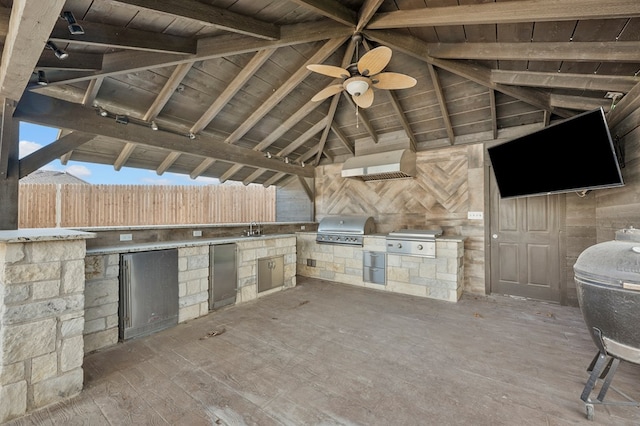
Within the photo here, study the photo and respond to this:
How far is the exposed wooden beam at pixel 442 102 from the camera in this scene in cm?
343

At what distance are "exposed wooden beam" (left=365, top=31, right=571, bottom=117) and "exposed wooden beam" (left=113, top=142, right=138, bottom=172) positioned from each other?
143 inches

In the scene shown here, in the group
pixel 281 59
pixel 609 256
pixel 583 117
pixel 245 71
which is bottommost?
pixel 609 256

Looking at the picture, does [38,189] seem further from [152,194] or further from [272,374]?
[272,374]

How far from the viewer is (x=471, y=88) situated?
146 inches

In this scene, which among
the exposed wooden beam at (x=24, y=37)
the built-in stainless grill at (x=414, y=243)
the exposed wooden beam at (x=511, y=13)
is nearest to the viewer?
the exposed wooden beam at (x=24, y=37)

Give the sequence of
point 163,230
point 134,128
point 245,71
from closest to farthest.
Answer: point 245,71, point 134,128, point 163,230

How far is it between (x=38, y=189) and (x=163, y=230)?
316 centimetres

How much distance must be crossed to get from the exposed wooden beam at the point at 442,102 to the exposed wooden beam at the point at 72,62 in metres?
3.64

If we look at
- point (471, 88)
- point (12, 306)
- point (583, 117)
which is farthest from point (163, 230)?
point (583, 117)

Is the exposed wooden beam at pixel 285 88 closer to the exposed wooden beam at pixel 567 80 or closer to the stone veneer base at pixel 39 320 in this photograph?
the exposed wooden beam at pixel 567 80

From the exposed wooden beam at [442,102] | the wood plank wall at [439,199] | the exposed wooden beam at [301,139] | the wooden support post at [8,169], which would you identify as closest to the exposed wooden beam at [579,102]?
the wood plank wall at [439,199]

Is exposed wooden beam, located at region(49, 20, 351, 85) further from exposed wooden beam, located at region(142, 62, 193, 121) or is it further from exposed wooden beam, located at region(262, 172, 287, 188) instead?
exposed wooden beam, located at region(262, 172, 287, 188)

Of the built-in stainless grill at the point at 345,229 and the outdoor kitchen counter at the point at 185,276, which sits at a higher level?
the built-in stainless grill at the point at 345,229

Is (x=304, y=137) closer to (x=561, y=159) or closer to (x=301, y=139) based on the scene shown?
(x=301, y=139)
